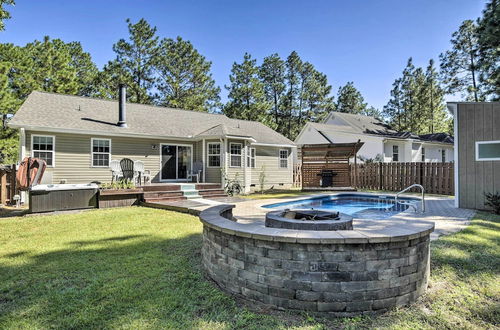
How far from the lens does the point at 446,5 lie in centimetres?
1166

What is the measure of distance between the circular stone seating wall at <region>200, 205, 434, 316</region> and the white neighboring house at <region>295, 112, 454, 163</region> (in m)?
18.5

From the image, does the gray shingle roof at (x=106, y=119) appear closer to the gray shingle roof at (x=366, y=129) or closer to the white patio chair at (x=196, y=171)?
the white patio chair at (x=196, y=171)

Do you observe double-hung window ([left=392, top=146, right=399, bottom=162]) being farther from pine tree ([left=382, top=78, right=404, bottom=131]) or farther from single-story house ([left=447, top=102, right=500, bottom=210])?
pine tree ([left=382, top=78, right=404, bottom=131])

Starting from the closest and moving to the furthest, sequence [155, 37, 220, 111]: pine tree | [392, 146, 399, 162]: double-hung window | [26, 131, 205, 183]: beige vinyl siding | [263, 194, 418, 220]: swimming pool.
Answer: [263, 194, 418, 220]: swimming pool → [26, 131, 205, 183]: beige vinyl siding → [392, 146, 399, 162]: double-hung window → [155, 37, 220, 111]: pine tree

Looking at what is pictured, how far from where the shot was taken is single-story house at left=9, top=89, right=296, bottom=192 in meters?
10.7

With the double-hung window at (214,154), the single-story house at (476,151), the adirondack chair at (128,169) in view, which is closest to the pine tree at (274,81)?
the double-hung window at (214,154)

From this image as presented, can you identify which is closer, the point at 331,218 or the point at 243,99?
the point at 331,218

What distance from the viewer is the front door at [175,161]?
13.2 m

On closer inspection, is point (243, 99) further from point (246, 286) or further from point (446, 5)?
point (246, 286)

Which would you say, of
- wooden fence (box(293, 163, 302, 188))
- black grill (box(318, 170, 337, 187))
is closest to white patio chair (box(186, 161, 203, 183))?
black grill (box(318, 170, 337, 187))

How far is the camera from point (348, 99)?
126 feet

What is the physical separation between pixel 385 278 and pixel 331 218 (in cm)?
134

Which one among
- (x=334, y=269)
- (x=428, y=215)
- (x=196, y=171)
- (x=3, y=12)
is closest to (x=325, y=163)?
(x=196, y=171)

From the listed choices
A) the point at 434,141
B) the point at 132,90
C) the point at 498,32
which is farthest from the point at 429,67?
the point at 132,90
